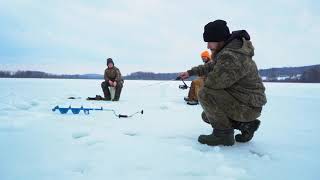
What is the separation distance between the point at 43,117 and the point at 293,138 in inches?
137

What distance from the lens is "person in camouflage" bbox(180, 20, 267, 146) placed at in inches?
123

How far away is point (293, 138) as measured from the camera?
380 cm

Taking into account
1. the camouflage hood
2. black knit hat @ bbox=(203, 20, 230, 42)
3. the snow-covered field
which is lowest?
the snow-covered field

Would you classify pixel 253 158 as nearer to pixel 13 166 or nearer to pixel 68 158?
pixel 68 158

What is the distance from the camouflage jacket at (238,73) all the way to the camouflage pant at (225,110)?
1.8 inches

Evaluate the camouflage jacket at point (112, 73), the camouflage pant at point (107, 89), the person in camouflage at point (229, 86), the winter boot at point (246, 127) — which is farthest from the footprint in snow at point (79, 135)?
the camouflage jacket at point (112, 73)

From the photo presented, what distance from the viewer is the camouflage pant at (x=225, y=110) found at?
3.24m

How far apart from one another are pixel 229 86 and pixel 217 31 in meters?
0.56

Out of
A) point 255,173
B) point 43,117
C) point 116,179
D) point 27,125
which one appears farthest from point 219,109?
point 43,117

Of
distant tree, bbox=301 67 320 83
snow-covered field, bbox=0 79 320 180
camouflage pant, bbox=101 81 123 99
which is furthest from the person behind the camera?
distant tree, bbox=301 67 320 83

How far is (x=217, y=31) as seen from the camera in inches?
130

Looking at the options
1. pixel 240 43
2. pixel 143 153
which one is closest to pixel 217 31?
pixel 240 43

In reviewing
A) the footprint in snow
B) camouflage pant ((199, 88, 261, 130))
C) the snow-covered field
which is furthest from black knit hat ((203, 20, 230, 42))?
the footprint in snow

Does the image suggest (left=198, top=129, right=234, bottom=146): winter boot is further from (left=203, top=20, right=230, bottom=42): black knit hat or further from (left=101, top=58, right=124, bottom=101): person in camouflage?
(left=101, top=58, right=124, bottom=101): person in camouflage
